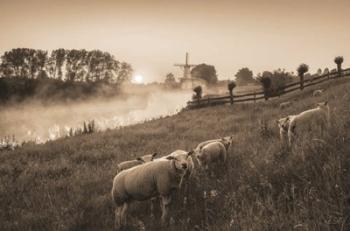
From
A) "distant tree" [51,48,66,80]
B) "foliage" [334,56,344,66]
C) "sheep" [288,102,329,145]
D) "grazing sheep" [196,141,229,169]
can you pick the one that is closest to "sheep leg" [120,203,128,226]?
"grazing sheep" [196,141,229,169]

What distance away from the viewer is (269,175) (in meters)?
5.58

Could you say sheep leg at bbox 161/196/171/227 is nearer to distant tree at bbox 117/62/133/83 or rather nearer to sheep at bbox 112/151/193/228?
sheep at bbox 112/151/193/228

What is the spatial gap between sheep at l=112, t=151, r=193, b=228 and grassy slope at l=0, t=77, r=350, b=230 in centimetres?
37

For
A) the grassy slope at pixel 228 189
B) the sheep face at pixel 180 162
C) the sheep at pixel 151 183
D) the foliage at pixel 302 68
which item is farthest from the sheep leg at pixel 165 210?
the foliage at pixel 302 68

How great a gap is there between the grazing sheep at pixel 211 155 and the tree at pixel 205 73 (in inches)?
4144

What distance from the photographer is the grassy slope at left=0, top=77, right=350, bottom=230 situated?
3717mm

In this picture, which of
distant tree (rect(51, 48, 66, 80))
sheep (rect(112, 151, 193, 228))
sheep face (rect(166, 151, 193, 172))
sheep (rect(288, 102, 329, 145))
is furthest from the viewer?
distant tree (rect(51, 48, 66, 80))

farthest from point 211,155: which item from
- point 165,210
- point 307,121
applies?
point 165,210

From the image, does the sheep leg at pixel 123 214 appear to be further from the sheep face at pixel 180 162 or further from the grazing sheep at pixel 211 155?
the grazing sheep at pixel 211 155

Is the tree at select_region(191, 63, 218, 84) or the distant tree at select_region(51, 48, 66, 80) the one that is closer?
the distant tree at select_region(51, 48, 66, 80)

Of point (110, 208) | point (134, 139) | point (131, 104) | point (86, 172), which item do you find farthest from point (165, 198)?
point (131, 104)

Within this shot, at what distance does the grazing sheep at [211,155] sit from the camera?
9.11 metres

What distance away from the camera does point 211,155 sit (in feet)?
29.9

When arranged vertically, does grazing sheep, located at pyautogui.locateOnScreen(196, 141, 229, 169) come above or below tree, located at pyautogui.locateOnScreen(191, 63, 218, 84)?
below
